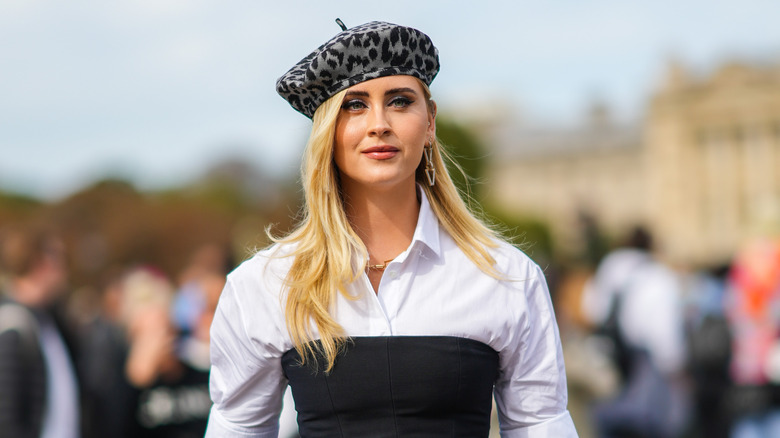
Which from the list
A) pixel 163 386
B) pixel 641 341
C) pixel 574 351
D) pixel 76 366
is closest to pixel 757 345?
pixel 641 341

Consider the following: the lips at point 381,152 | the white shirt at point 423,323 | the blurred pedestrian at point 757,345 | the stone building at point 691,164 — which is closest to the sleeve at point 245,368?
the white shirt at point 423,323

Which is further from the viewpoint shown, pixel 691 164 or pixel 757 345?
pixel 691 164

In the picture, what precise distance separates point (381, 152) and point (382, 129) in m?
0.07

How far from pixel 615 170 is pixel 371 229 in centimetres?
8349

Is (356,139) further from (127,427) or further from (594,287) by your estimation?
(594,287)

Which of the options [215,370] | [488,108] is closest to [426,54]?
[215,370]

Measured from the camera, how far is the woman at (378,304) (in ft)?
8.68

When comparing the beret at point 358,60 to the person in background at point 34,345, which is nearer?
the beret at point 358,60

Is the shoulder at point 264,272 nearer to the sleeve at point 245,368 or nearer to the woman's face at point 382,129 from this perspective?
the sleeve at point 245,368

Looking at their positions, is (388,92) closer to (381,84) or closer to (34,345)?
(381,84)

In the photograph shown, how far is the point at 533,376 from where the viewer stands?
274 cm

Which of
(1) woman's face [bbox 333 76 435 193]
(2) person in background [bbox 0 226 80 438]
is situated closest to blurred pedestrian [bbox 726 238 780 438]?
(2) person in background [bbox 0 226 80 438]

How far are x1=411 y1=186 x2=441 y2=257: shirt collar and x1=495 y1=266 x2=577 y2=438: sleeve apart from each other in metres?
0.25

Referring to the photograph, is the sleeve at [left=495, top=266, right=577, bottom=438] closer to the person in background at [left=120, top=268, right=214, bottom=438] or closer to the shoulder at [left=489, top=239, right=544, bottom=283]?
the shoulder at [left=489, top=239, right=544, bottom=283]
